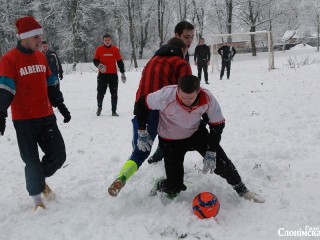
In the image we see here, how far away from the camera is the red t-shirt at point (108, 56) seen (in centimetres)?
831

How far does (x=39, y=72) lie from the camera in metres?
3.71

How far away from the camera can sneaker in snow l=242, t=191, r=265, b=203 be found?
12.3 feet

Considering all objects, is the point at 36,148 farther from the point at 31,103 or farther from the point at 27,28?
the point at 27,28

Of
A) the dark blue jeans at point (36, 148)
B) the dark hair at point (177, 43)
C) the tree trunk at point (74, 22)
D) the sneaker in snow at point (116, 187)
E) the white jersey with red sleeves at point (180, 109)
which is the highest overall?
the tree trunk at point (74, 22)

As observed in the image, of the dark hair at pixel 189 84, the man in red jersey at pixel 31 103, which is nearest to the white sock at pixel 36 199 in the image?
the man in red jersey at pixel 31 103

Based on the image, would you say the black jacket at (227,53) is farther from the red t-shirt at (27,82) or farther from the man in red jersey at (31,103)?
the red t-shirt at (27,82)

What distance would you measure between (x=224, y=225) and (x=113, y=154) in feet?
9.10

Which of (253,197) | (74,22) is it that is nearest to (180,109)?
(253,197)

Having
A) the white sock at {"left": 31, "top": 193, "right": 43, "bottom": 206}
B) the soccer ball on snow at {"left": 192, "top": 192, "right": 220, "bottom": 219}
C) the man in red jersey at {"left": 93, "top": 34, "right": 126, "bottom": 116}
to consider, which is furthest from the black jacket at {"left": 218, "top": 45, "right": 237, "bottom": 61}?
the white sock at {"left": 31, "top": 193, "right": 43, "bottom": 206}

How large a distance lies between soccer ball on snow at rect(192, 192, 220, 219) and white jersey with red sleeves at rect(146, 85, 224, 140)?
71cm

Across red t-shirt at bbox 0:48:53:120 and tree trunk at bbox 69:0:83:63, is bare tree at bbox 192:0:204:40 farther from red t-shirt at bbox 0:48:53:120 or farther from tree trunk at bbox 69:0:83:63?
red t-shirt at bbox 0:48:53:120

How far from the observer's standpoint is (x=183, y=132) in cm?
372

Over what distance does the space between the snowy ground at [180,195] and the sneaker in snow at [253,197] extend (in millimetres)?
57

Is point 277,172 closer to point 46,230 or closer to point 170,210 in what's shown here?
point 170,210
